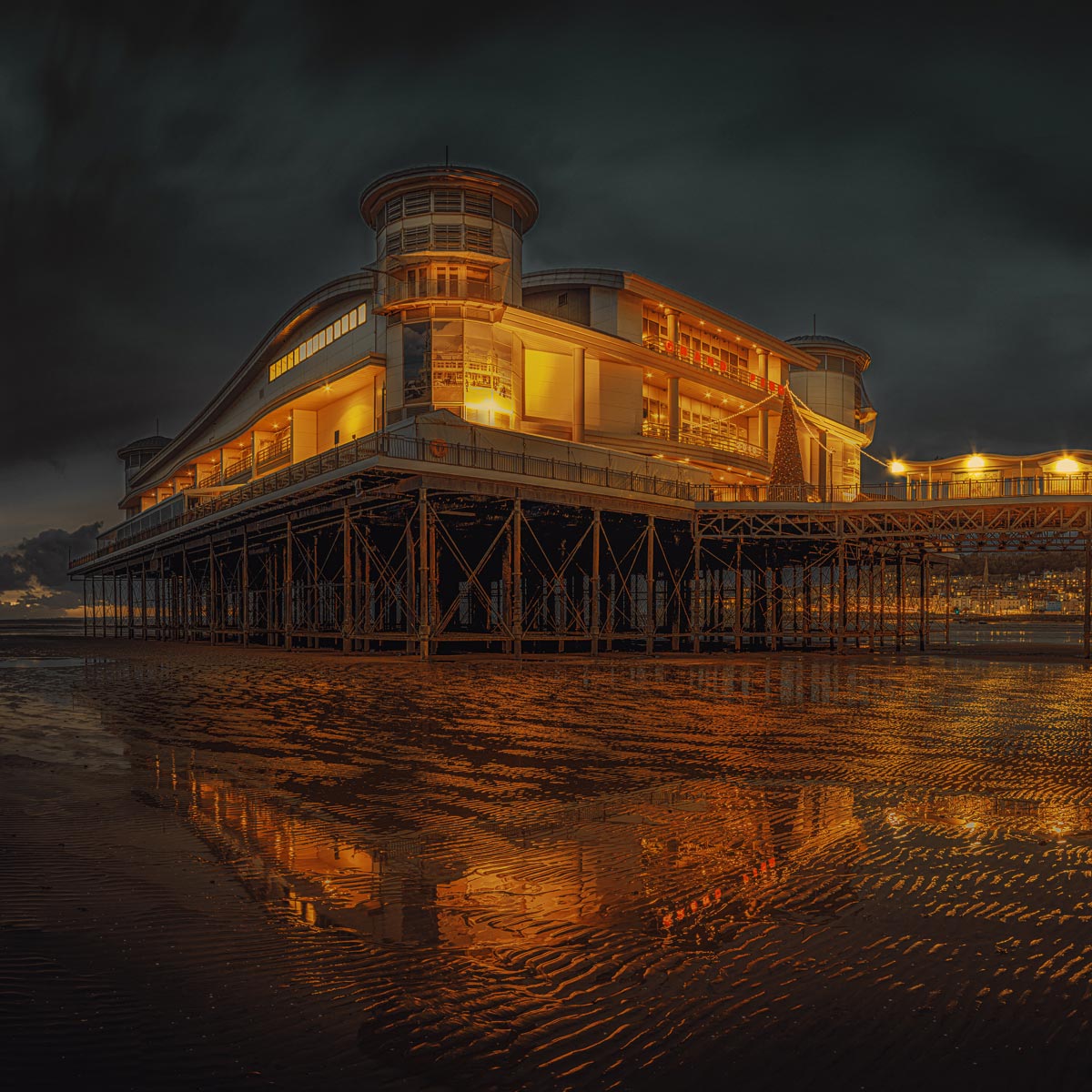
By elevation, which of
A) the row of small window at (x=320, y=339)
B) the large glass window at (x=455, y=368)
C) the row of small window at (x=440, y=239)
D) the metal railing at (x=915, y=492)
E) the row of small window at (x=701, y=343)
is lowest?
the metal railing at (x=915, y=492)

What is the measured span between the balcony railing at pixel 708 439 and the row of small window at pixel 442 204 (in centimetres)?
1287

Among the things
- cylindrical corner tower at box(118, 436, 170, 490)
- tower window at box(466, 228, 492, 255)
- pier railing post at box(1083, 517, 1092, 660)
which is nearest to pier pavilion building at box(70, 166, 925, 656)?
tower window at box(466, 228, 492, 255)

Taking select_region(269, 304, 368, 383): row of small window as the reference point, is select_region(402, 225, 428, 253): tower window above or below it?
above

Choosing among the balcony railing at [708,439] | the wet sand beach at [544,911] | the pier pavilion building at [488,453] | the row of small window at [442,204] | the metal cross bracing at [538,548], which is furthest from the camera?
the balcony railing at [708,439]

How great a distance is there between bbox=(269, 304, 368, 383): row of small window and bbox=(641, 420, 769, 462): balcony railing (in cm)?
1484

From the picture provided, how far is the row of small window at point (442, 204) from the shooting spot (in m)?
39.2

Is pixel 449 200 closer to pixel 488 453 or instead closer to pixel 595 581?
pixel 488 453

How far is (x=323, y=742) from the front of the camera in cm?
1188

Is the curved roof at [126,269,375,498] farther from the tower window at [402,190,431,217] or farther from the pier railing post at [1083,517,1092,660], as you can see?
the pier railing post at [1083,517,1092,660]

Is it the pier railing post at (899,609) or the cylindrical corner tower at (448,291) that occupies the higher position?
the cylindrical corner tower at (448,291)

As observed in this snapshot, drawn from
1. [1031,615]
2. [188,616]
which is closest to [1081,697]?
[188,616]

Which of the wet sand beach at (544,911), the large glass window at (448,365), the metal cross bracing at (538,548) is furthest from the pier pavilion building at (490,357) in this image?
the wet sand beach at (544,911)

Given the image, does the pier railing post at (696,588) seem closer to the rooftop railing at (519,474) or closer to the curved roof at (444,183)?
the rooftop railing at (519,474)

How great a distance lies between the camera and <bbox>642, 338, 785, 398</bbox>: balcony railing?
1877 inches
